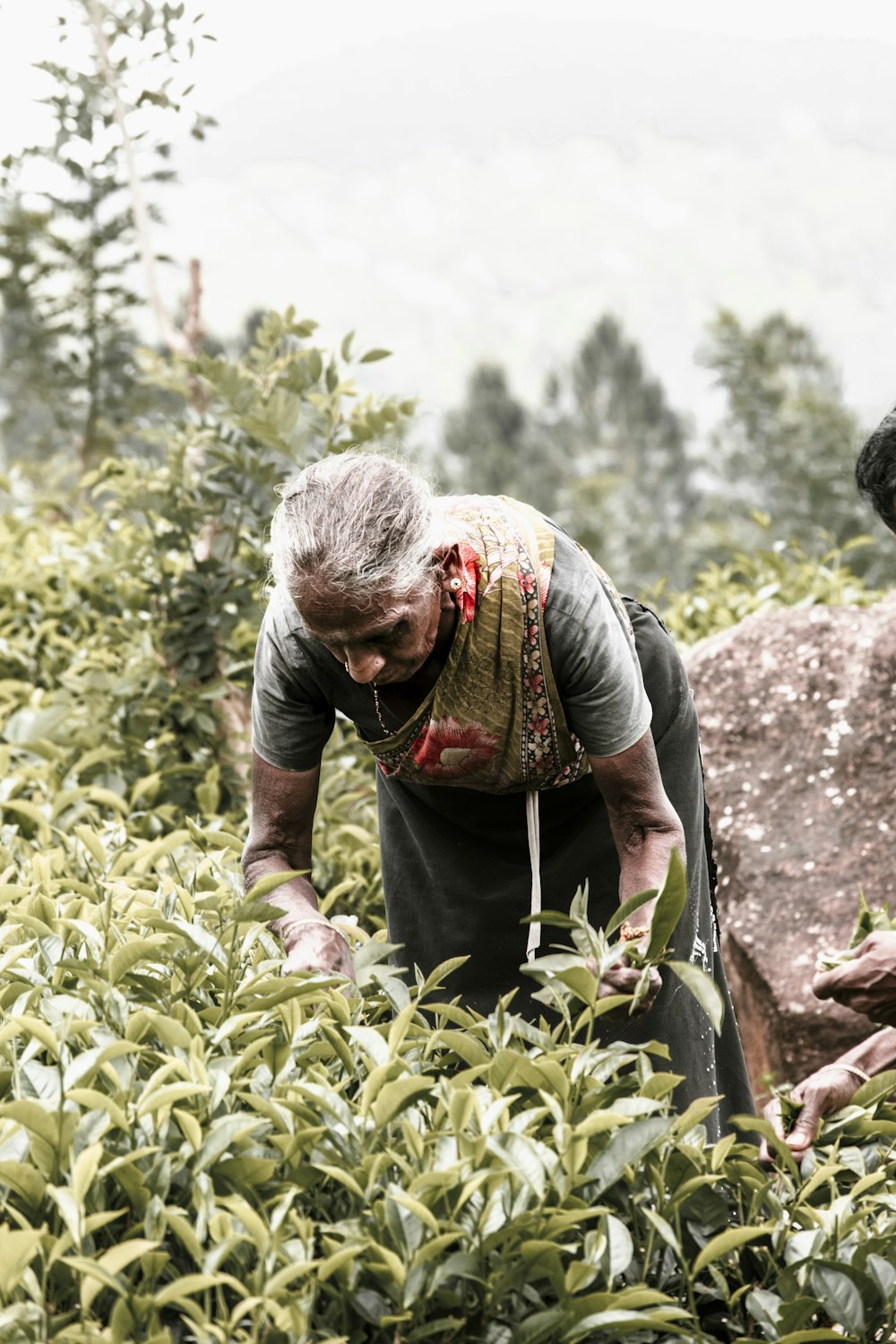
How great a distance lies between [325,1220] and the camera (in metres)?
1.48

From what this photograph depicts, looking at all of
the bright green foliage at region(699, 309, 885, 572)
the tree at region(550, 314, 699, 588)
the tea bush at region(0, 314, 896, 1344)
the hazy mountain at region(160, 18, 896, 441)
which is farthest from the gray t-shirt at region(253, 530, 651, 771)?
the hazy mountain at region(160, 18, 896, 441)

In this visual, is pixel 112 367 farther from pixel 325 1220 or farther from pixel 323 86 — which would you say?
pixel 323 86

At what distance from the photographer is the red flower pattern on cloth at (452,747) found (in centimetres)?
238

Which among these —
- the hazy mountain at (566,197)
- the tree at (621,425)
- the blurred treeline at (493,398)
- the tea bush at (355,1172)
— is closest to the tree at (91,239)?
the blurred treeline at (493,398)

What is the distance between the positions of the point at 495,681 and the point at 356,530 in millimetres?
397

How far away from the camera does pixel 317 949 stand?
83.1 inches

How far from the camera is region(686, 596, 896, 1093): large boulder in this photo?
3.77 meters

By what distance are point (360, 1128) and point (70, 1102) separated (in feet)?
0.93

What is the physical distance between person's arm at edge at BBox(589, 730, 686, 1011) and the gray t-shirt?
29mm

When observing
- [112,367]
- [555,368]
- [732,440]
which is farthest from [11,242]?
[555,368]

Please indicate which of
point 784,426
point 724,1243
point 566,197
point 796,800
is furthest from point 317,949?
point 566,197

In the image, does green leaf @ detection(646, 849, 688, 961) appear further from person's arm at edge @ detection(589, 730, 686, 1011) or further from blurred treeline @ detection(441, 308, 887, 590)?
blurred treeline @ detection(441, 308, 887, 590)

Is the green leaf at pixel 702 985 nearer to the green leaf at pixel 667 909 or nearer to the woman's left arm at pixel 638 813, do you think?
the green leaf at pixel 667 909

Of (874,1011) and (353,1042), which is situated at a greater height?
(353,1042)
